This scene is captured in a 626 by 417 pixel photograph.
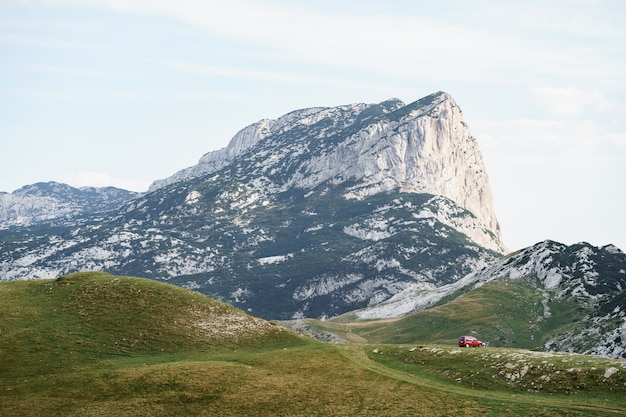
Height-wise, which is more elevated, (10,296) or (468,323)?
(10,296)

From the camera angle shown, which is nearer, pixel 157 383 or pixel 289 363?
pixel 157 383

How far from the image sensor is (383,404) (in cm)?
6000

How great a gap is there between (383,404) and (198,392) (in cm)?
2086

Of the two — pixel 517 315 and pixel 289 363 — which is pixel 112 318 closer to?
pixel 289 363

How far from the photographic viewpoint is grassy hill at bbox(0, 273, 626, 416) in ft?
195

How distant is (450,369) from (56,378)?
4962cm

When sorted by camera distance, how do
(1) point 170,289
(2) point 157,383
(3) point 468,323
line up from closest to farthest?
(2) point 157,383
(1) point 170,289
(3) point 468,323

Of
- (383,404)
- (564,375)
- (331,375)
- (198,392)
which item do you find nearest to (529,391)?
(564,375)

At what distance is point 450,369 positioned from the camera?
73.9 meters

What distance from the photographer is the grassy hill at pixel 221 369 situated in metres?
59.5

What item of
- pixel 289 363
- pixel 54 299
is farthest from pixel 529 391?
pixel 54 299

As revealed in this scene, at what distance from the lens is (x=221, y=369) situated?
69.1m

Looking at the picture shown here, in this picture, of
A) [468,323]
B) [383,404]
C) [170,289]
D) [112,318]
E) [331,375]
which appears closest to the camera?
[383,404]

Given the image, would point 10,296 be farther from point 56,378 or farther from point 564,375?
point 564,375
